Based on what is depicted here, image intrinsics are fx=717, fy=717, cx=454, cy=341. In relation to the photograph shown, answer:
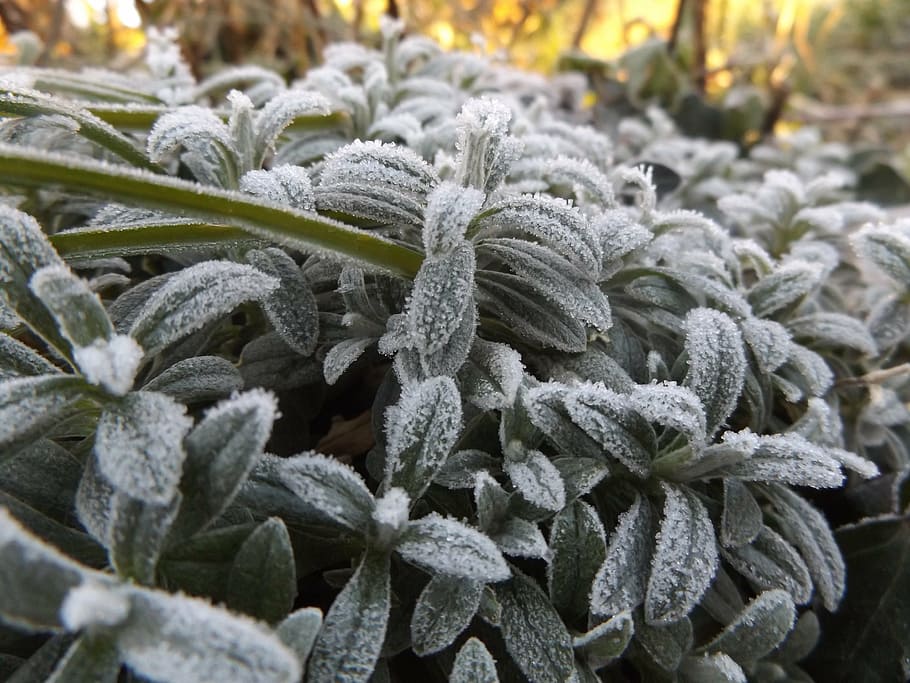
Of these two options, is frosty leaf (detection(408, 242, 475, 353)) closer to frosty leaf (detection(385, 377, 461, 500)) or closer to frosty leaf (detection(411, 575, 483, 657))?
frosty leaf (detection(385, 377, 461, 500))

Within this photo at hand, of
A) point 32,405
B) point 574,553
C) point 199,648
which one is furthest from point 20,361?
point 574,553

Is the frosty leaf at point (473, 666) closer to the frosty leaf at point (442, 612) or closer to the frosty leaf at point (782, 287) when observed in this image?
the frosty leaf at point (442, 612)

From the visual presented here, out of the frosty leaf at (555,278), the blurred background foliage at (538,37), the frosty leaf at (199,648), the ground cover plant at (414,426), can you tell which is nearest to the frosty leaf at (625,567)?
the ground cover plant at (414,426)

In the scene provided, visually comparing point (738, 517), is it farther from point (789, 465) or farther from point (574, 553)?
point (574, 553)

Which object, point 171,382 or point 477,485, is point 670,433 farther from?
point 171,382

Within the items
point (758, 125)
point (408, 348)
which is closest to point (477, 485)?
point (408, 348)

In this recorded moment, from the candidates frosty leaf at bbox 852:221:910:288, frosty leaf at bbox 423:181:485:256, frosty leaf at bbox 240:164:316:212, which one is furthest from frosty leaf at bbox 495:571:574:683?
frosty leaf at bbox 852:221:910:288

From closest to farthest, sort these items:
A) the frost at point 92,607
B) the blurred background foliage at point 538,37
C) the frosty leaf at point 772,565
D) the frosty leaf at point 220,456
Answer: the frost at point 92,607
the frosty leaf at point 220,456
the frosty leaf at point 772,565
the blurred background foliage at point 538,37
